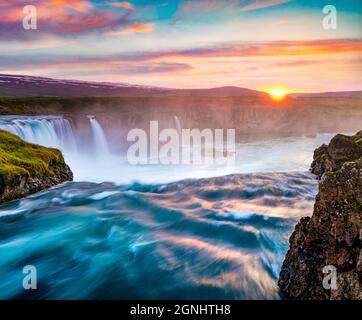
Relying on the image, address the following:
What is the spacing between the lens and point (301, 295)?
5.88 metres

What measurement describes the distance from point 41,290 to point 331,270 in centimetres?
608

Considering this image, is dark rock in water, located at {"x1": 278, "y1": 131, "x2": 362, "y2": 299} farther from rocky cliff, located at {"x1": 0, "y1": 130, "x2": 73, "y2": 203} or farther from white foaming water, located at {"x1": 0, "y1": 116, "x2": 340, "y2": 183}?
white foaming water, located at {"x1": 0, "y1": 116, "x2": 340, "y2": 183}

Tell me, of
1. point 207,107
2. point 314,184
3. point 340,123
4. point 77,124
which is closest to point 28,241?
point 314,184

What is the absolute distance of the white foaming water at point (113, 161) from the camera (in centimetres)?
2138

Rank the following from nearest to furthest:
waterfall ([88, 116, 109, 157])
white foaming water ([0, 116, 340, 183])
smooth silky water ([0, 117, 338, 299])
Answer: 1. smooth silky water ([0, 117, 338, 299])
2. white foaming water ([0, 116, 340, 183])
3. waterfall ([88, 116, 109, 157])

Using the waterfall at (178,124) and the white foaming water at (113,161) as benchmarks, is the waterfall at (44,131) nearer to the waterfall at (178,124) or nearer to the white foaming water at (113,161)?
the white foaming water at (113,161)

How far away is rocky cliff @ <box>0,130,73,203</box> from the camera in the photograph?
1355 cm

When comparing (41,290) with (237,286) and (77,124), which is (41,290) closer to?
(237,286)

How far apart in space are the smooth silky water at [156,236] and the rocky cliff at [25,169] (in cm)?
49

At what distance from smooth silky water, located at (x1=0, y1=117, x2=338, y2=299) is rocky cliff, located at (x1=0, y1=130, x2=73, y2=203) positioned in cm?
49

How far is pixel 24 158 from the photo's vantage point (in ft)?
51.8

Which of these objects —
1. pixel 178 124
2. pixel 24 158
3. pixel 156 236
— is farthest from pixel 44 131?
pixel 178 124

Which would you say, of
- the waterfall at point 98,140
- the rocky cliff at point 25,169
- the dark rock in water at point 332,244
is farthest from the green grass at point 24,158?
the waterfall at point 98,140

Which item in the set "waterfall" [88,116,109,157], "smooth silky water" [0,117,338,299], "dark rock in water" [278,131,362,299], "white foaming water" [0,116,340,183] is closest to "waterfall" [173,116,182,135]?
"waterfall" [88,116,109,157]
